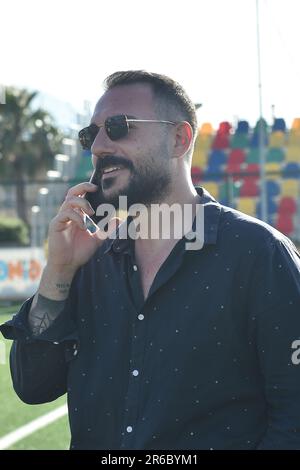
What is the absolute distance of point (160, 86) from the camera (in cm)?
254

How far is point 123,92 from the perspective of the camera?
253 cm

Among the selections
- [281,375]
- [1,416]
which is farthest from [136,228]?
[1,416]

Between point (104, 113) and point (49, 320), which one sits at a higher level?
point (104, 113)

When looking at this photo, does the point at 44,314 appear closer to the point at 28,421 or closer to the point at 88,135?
the point at 88,135

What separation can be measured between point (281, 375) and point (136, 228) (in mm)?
679

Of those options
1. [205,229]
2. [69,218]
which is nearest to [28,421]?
[69,218]

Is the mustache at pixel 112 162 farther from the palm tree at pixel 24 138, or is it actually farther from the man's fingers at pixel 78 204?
the palm tree at pixel 24 138

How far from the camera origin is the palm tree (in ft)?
125

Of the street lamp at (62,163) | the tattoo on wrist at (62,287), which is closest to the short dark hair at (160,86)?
the tattoo on wrist at (62,287)

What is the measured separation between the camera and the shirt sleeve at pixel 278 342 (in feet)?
7.02

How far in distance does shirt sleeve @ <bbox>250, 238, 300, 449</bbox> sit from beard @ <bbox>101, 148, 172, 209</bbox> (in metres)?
0.42

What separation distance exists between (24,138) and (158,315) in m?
37.2

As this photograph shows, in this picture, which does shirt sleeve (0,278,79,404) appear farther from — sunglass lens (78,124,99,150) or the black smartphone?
sunglass lens (78,124,99,150)
